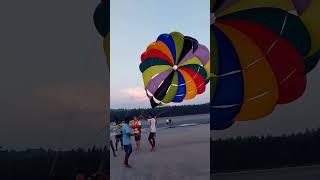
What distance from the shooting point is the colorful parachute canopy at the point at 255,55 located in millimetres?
7406

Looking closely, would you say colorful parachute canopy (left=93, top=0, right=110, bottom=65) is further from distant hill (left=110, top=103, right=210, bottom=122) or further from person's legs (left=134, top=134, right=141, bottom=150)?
person's legs (left=134, top=134, right=141, bottom=150)

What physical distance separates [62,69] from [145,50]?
3131 mm

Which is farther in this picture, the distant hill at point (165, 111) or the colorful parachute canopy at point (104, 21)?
the distant hill at point (165, 111)

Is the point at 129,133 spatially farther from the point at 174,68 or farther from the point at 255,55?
the point at 255,55

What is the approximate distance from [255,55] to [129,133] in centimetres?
298

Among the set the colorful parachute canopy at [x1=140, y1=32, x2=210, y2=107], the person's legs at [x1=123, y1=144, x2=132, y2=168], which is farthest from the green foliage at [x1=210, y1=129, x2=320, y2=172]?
the colorful parachute canopy at [x1=140, y1=32, x2=210, y2=107]

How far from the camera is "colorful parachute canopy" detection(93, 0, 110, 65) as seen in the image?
659 centimetres

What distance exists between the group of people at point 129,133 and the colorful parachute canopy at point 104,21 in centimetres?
234

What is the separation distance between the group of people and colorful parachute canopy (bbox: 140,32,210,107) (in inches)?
25.1

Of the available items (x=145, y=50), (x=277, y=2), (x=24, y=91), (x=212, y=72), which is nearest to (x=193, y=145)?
(x=145, y=50)

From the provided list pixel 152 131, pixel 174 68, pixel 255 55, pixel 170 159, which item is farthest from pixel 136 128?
pixel 255 55

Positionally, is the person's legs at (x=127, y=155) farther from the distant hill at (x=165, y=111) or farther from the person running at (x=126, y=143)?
the distant hill at (x=165, y=111)

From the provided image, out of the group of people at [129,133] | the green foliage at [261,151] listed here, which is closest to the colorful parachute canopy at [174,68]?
the group of people at [129,133]

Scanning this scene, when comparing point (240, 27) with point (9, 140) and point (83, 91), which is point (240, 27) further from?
point (9, 140)
